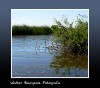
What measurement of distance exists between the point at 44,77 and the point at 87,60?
0.70 metres

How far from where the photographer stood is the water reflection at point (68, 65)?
328 inches

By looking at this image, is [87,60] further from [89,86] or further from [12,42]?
[12,42]

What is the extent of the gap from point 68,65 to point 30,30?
78cm

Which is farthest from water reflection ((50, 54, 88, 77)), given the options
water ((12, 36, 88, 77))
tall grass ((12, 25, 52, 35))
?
tall grass ((12, 25, 52, 35))

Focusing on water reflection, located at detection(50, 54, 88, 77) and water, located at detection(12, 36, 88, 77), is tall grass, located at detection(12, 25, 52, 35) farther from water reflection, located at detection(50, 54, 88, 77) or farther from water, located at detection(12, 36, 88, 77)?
water reflection, located at detection(50, 54, 88, 77)

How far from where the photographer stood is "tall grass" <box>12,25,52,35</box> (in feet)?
27.4

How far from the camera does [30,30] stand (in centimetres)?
843

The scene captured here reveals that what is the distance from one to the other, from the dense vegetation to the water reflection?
5.0 inches

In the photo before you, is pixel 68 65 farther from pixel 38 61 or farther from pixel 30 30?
pixel 30 30

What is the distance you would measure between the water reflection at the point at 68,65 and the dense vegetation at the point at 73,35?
0.41 ft

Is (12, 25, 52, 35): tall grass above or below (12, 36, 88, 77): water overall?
above

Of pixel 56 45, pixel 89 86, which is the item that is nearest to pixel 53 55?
pixel 56 45

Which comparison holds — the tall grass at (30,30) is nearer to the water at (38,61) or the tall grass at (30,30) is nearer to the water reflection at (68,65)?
the water at (38,61)

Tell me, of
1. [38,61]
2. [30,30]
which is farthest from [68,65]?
[30,30]
